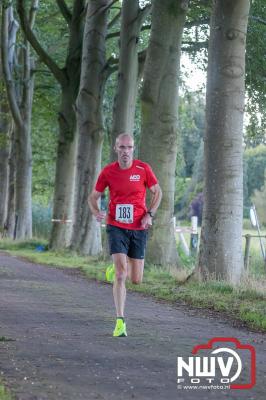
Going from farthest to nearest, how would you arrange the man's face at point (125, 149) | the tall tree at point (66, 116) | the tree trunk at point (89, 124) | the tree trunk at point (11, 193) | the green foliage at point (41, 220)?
the green foliage at point (41, 220) → the tree trunk at point (11, 193) → the tall tree at point (66, 116) → the tree trunk at point (89, 124) → the man's face at point (125, 149)

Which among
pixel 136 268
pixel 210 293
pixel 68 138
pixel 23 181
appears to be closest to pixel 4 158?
pixel 23 181

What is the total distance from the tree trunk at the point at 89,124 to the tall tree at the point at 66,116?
2.34 meters

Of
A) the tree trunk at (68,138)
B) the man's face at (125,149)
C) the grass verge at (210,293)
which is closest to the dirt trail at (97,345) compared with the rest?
the grass verge at (210,293)

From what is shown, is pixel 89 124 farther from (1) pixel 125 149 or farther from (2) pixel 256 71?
(1) pixel 125 149

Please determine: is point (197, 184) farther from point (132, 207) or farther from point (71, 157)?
point (132, 207)

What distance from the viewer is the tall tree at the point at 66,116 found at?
93.4 feet

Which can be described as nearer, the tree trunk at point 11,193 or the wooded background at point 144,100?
the wooded background at point 144,100

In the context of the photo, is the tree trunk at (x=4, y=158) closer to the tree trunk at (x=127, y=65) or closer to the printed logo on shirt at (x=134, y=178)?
the tree trunk at (x=127, y=65)

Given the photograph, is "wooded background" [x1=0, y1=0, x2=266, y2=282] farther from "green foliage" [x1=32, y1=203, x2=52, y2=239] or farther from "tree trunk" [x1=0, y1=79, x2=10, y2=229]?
"green foliage" [x1=32, y1=203, x2=52, y2=239]

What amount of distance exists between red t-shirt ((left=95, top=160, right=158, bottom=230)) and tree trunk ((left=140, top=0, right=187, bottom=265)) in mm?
8979

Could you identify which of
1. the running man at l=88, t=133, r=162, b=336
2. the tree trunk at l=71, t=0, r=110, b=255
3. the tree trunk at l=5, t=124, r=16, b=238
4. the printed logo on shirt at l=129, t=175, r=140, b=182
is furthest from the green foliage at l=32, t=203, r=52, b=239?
the printed logo on shirt at l=129, t=175, r=140, b=182

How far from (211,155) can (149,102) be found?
4171 mm

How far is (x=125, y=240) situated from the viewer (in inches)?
399

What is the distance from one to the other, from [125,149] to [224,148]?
572cm
